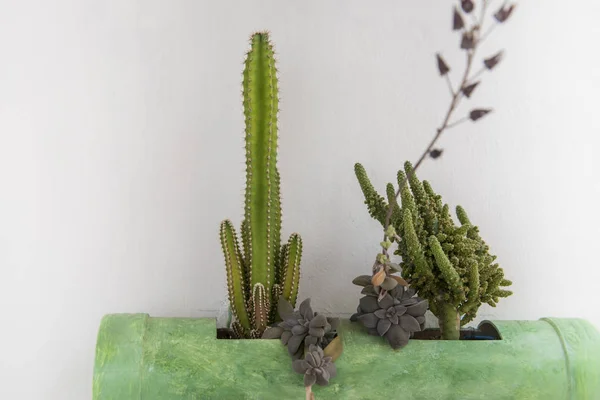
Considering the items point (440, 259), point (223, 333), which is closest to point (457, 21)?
point (440, 259)

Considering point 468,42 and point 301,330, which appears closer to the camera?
point 468,42

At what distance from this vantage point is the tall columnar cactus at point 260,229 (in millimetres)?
1065

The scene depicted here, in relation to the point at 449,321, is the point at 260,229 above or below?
above

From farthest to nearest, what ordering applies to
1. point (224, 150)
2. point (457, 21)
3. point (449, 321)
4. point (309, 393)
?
point (224, 150) < point (449, 321) < point (309, 393) < point (457, 21)

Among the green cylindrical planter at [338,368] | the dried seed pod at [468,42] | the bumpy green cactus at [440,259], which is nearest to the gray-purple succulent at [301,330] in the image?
the green cylindrical planter at [338,368]

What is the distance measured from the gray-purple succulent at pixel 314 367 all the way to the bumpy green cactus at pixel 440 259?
0.20 meters

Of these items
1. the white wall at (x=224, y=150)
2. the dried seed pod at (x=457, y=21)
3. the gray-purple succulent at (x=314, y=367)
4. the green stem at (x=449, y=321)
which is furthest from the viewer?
the white wall at (x=224, y=150)

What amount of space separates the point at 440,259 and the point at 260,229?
28 centimetres

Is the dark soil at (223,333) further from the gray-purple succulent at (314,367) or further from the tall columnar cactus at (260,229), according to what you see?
the gray-purple succulent at (314,367)

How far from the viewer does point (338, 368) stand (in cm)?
103

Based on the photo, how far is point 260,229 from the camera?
1.09 m

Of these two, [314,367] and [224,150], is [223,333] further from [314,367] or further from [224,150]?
[224,150]

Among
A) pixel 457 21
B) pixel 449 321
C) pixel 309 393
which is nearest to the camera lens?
pixel 457 21

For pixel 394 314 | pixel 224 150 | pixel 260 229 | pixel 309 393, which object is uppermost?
pixel 224 150
